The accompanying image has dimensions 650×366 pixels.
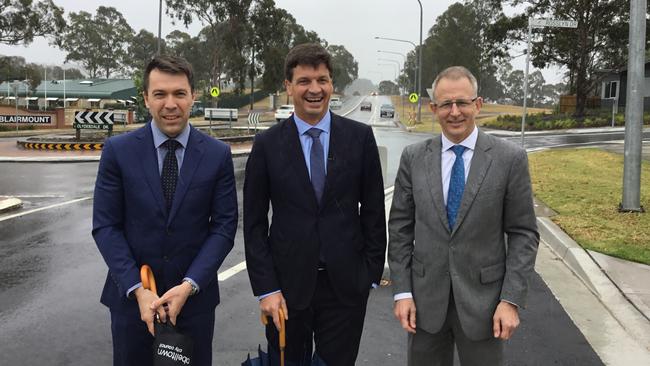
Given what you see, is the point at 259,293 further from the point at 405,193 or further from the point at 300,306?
the point at 405,193

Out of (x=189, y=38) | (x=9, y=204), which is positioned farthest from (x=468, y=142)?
(x=189, y=38)

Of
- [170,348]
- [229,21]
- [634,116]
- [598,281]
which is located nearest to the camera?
[170,348]

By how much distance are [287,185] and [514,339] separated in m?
2.72

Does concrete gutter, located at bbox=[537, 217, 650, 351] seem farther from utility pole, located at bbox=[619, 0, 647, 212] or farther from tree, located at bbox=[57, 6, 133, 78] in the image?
tree, located at bbox=[57, 6, 133, 78]

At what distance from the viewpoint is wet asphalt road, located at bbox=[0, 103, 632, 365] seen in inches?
160

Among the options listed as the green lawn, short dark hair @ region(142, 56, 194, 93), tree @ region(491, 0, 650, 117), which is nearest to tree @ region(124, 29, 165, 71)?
tree @ region(491, 0, 650, 117)

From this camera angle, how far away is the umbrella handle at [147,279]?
2.44m

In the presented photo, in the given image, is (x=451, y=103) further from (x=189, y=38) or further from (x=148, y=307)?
(x=189, y=38)

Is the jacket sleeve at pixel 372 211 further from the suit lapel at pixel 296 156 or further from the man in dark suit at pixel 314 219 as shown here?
the suit lapel at pixel 296 156

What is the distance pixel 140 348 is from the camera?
259cm

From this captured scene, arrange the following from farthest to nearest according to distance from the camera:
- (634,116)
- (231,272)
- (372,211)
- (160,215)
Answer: (634,116), (231,272), (372,211), (160,215)

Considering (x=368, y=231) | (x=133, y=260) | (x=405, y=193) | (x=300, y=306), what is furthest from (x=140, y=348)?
(x=405, y=193)

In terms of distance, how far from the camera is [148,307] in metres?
2.40

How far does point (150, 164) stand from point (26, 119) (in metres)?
39.4
